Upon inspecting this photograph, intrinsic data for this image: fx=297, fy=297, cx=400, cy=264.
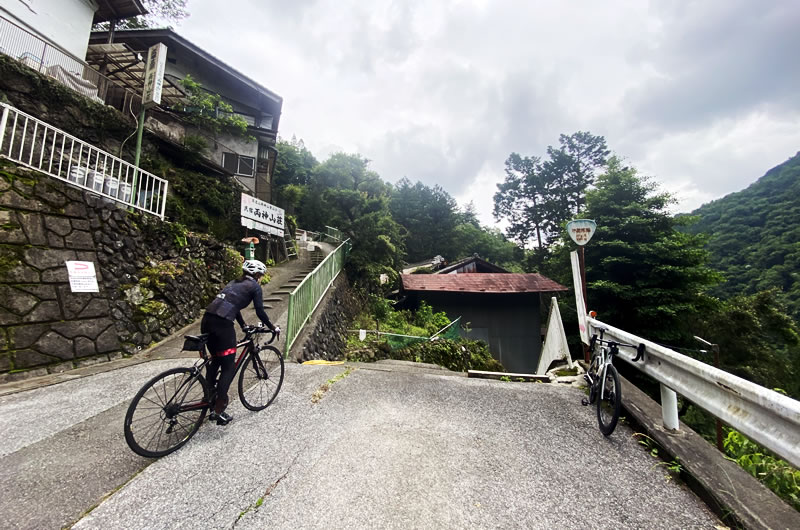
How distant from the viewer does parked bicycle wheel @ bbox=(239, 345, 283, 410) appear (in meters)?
3.43

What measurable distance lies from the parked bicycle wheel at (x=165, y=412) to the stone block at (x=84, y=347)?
12.1ft

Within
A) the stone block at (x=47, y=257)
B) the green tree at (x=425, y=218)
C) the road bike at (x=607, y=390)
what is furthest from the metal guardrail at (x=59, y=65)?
the green tree at (x=425, y=218)

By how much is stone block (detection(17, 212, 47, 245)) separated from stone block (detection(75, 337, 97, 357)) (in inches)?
66.4

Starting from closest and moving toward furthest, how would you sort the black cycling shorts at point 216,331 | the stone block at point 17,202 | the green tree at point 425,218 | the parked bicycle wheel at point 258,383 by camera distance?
the black cycling shorts at point 216,331
the parked bicycle wheel at point 258,383
the stone block at point 17,202
the green tree at point 425,218

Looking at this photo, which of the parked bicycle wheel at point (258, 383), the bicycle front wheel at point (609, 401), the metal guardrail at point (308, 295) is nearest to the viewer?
the bicycle front wheel at point (609, 401)

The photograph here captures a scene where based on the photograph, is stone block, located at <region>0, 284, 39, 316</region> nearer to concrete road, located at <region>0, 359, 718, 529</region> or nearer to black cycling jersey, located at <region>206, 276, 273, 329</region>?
concrete road, located at <region>0, 359, 718, 529</region>

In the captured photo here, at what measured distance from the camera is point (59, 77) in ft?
26.3

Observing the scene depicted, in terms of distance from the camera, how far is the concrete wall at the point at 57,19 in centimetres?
840

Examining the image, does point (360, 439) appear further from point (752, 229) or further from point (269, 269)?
point (752, 229)

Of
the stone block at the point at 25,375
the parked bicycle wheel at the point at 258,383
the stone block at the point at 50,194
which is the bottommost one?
the stone block at the point at 25,375

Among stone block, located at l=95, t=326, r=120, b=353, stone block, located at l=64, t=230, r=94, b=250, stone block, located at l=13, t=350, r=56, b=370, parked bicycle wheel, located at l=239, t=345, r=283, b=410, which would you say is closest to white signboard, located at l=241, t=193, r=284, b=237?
stone block, located at l=64, t=230, r=94, b=250

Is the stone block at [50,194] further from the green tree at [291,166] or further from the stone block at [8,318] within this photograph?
the green tree at [291,166]

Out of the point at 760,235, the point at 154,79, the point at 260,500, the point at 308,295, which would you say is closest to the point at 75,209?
the point at 308,295

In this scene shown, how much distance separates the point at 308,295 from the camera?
7172 mm
